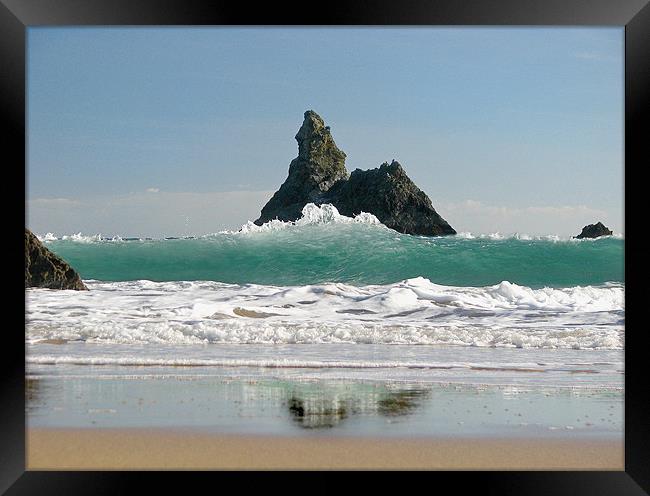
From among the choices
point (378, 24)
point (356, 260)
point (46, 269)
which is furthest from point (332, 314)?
point (378, 24)

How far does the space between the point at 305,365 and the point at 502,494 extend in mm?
2088

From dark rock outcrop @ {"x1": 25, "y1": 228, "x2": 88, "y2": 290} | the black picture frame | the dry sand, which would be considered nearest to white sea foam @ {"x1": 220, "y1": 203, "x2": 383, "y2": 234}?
dark rock outcrop @ {"x1": 25, "y1": 228, "x2": 88, "y2": 290}

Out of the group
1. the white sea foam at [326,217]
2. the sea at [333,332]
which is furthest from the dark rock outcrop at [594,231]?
the white sea foam at [326,217]

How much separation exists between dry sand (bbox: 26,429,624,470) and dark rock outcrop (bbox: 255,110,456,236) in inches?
193

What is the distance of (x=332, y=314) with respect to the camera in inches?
279

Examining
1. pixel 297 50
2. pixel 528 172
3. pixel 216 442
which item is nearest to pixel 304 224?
pixel 297 50

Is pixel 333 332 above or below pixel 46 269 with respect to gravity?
below

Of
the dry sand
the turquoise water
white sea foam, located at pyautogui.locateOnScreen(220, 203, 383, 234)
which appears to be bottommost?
the dry sand

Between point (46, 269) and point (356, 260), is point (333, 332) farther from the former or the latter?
point (46, 269)

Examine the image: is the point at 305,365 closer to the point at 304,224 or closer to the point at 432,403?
the point at 432,403

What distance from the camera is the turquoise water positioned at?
820cm

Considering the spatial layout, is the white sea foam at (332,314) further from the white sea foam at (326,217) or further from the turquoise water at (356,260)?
the white sea foam at (326,217)

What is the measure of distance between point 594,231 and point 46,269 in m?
5.89

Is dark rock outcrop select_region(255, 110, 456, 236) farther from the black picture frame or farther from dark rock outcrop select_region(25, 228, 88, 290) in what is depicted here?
the black picture frame
